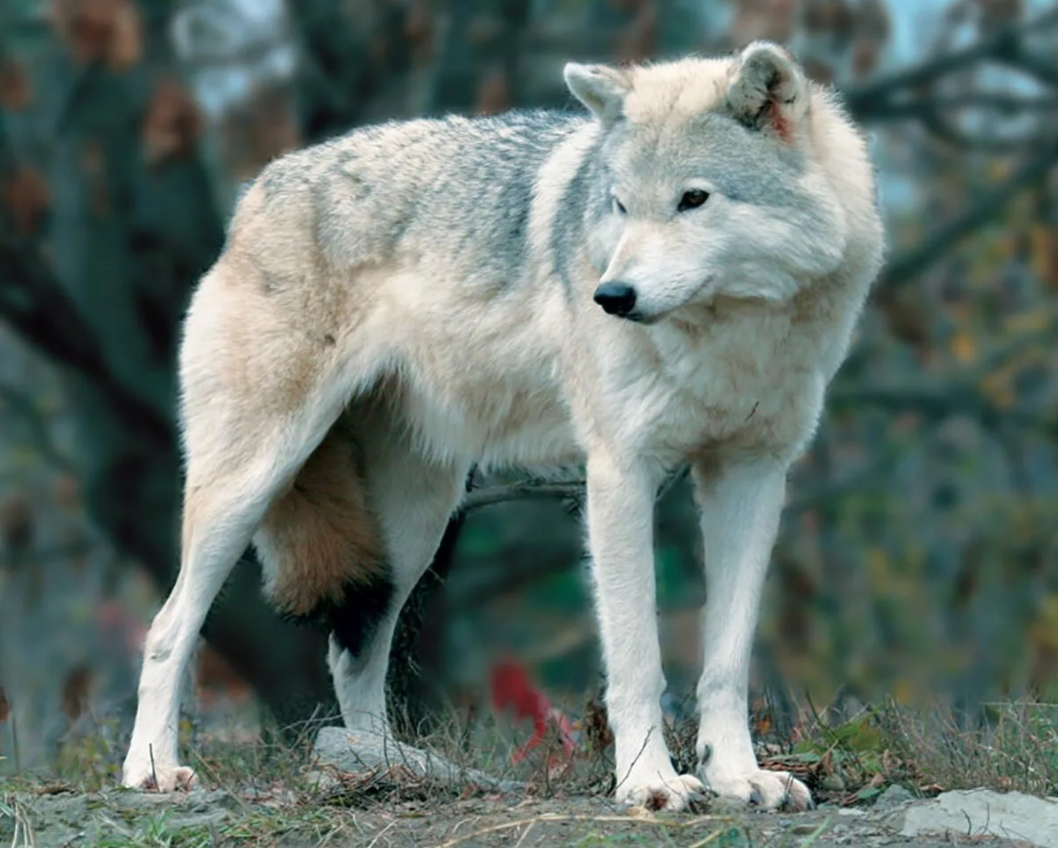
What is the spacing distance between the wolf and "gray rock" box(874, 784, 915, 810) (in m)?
0.22

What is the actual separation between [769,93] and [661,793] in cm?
198

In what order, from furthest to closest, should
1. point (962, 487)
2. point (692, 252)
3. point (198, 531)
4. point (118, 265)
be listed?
point (962, 487) → point (118, 265) → point (198, 531) → point (692, 252)

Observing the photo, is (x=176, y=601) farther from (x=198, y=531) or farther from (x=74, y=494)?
(x=74, y=494)

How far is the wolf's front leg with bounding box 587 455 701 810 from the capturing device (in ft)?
17.5

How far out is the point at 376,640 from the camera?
22.4ft

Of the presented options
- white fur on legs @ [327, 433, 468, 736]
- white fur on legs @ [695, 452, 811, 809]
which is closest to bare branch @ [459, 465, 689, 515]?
white fur on legs @ [327, 433, 468, 736]

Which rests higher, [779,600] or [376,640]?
[376,640]

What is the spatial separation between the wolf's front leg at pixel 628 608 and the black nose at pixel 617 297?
69 centimetres

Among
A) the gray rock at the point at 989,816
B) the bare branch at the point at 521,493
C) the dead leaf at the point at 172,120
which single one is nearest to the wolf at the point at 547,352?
the gray rock at the point at 989,816

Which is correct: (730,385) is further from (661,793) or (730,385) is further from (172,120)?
(172,120)

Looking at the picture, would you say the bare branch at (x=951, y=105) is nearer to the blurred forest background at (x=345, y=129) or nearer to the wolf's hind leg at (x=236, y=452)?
the blurred forest background at (x=345, y=129)

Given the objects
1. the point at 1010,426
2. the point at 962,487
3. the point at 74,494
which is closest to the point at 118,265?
the point at 74,494

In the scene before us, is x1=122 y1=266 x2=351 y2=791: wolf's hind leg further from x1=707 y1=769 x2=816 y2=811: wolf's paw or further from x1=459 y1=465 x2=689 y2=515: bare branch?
x1=707 y1=769 x2=816 y2=811: wolf's paw

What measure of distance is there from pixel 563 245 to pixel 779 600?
33.6 ft
